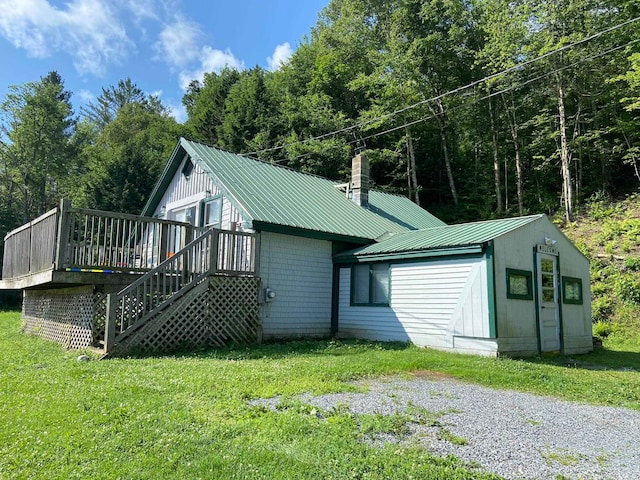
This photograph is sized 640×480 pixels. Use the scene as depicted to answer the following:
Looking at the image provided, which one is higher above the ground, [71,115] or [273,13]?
[71,115]

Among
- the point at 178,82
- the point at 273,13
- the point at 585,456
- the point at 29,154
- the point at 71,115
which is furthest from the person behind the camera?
the point at 178,82

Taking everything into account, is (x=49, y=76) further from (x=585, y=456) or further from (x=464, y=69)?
(x=585, y=456)

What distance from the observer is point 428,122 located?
27.0 m

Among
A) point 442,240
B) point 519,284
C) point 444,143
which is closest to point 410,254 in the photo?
point 442,240

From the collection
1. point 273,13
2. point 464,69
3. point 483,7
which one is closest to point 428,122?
point 464,69

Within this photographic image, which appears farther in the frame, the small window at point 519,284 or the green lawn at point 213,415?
the small window at point 519,284

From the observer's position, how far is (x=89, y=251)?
8.96m

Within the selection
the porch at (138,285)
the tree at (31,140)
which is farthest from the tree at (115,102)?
the porch at (138,285)

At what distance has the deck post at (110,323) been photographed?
759 cm

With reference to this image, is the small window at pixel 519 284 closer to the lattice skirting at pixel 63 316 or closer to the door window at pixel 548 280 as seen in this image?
the door window at pixel 548 280

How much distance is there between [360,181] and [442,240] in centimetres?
592

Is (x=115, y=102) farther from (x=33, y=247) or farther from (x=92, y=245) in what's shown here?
(x=92, y=245)

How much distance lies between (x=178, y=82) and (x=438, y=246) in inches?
1409

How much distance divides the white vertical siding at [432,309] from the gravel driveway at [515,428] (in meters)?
3.02
